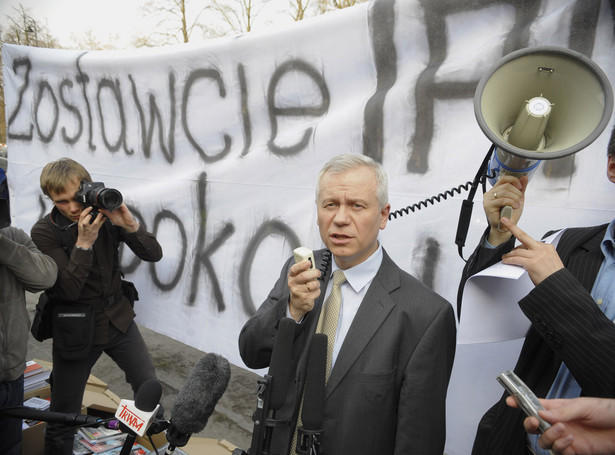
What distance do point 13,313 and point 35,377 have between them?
112cm

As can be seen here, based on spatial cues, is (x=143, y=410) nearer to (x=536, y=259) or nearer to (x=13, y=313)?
(x=536, y=259)

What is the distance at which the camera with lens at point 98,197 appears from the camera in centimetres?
205

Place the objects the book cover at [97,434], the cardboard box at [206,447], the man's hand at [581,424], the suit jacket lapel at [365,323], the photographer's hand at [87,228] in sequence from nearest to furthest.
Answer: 1. the man's hand at [581,424]
2. the suit jacket lapel at [365,323]
3. the photographer's hand at [87,228]
4. the cardboard box at [206,447]
5. the book cover at [97,434]

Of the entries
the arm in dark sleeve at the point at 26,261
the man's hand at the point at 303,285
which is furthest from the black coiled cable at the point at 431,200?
the arm in dark sleeve at the point at 26,261

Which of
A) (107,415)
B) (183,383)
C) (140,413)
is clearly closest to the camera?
(140,413)

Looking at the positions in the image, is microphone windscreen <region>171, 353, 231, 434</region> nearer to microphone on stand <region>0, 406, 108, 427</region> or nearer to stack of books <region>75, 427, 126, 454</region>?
microphone on stand <region>0, 406, 108, 427</region>

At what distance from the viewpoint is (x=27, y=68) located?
3773 mm

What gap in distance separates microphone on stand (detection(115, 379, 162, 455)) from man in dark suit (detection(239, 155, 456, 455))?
0.33 m

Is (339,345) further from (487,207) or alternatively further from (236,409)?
(236,409)

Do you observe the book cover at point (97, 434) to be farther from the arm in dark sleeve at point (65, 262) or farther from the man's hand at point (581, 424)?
the man's hand at point (581, 424)

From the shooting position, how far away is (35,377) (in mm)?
2689

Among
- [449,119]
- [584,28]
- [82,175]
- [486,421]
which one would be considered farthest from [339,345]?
[82,175]

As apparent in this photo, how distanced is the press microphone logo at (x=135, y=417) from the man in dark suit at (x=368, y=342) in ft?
1.09

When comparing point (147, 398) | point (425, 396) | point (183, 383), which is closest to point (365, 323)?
point (425, 396)
